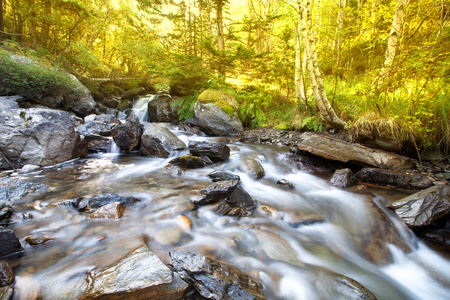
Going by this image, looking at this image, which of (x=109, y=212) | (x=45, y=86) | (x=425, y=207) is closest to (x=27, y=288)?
(x=109, y=212)

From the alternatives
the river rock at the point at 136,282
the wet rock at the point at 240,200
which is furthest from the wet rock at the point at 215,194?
the river rock at the point at 136,282

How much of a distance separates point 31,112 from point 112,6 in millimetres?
12493

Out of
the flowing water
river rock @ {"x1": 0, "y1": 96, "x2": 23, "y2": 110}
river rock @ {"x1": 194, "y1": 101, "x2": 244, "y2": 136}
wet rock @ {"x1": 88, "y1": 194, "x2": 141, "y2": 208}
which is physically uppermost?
river rock @ {"x1": 0, "y1": 96, "x2": 23, "y2": 110}

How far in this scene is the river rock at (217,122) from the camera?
30.6ft

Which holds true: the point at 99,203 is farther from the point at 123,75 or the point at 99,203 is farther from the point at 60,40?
the point at 123,75

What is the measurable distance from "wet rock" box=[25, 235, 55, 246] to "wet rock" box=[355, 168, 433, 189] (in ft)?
19.4

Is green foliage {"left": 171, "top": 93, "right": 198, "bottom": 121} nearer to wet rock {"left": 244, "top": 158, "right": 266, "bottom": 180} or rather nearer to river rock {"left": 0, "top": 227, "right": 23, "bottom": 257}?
wet rock {"left": 244, "top": 158, "right": 266, "bottom": 180}

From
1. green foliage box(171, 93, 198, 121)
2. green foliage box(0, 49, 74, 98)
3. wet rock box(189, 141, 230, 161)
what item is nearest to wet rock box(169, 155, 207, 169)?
wet rock box(189, 141, 230, 161)

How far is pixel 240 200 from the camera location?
3.73 m

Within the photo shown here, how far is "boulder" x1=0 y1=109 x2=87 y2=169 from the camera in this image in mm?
4863

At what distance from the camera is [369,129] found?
5.30 m

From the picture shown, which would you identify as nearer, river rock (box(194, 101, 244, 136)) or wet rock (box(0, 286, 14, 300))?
wet rock (box(0, 286, 14, 300))

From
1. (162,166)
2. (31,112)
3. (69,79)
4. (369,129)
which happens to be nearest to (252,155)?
(162,166)

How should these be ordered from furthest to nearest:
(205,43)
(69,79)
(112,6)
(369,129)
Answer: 1. (112,6)
2. (69,79)
3. (205,43)
4. (369,129)
